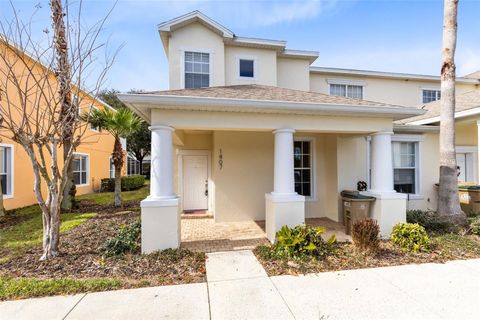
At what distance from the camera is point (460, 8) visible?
7.08m

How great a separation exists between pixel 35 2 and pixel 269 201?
23.0ft

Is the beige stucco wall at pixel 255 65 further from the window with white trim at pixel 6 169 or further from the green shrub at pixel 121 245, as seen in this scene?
the window with white trim at pixel 6 169

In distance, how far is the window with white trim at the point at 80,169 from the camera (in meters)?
14.8

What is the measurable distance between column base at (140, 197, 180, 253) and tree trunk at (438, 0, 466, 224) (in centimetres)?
766

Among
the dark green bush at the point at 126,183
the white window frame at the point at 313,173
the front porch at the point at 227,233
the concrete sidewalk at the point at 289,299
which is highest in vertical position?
the white window frame at the point at 313,173

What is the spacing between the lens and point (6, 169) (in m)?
10.3

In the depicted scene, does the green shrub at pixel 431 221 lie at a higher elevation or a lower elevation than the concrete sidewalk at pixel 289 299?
higher

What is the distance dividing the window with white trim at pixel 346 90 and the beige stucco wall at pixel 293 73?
73.6 inches

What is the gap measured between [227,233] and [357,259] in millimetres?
3562

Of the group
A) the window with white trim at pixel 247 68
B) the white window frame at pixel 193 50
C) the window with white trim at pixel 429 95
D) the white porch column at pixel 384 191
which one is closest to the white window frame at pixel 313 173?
the white porch column at pixel 384 191

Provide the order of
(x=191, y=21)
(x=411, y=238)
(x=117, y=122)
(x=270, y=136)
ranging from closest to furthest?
(x=411, y=238) → (x=270, y=136) → (x=191, y=21) → (x=117, y=122)

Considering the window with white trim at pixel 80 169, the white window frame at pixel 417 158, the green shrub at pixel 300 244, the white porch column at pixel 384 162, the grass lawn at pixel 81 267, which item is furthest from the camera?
the window with white trim at pixel 80 169

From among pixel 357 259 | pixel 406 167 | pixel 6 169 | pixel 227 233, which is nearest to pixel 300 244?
pixel 357 259

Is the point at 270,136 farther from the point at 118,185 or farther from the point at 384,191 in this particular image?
the point at 118,185
